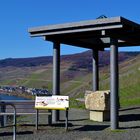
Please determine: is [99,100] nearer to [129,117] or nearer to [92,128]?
[92,128]

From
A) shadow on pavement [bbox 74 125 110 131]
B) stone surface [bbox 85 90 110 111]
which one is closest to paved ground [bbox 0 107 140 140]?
shadow on pavement [bbox 74 125 110 131]

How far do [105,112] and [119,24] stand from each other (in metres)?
4.66

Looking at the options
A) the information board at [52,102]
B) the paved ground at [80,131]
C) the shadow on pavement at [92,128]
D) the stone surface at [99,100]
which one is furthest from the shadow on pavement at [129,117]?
the information board at [52,102]

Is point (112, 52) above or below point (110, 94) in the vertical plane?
above

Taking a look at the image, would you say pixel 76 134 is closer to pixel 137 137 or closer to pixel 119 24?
pixel 137 137

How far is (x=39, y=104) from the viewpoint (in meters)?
18.5

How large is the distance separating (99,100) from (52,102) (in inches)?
112

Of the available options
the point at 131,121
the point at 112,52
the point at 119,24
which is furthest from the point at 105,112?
the point at 119,24

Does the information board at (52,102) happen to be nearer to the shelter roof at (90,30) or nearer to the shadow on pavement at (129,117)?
the shelter roof at (90,30)

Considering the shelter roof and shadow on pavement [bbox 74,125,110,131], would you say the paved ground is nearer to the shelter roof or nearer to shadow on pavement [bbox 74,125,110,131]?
shadow on pavement [bbox 74,125,110,131]

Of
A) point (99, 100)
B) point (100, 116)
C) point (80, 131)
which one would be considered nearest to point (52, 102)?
point (80, 131)

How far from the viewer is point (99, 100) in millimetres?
20500

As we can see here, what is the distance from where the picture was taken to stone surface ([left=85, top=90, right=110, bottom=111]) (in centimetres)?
2025

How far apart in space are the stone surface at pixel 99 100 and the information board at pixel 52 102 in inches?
105
